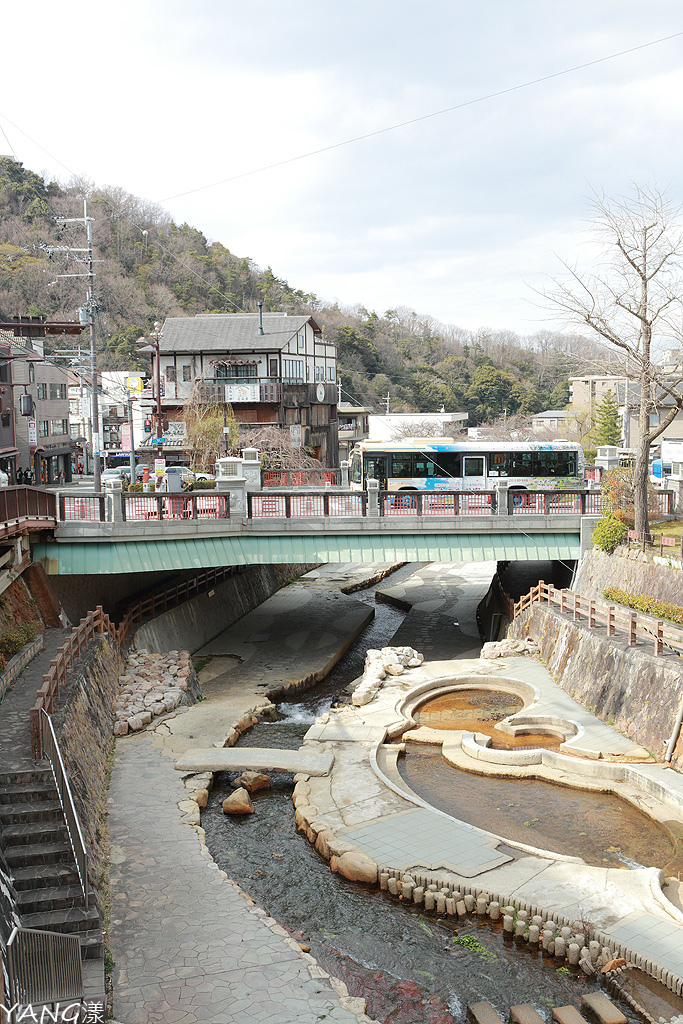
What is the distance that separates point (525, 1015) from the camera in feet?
33.1

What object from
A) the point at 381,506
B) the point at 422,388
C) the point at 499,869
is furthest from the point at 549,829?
the point at 422,388

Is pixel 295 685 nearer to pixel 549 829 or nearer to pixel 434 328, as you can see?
pixel 549 829

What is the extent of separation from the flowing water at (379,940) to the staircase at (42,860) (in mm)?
3393

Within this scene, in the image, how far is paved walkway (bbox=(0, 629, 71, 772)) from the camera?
13.6 metres

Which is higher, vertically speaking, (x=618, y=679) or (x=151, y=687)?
(x=618, y=679)

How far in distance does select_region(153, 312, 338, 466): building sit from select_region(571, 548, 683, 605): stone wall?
28.3m

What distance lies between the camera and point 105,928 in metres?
11.4

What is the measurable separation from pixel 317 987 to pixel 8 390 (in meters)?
33.5

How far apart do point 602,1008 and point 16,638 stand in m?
15.4

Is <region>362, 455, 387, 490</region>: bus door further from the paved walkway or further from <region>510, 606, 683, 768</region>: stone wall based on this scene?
the paved walkway

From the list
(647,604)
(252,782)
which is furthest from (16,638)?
(647,604)

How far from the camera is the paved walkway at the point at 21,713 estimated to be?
13.6 metres

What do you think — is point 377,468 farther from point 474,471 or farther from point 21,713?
point 21,713

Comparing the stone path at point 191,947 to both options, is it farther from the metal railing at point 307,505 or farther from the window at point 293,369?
the window at point 293,369
